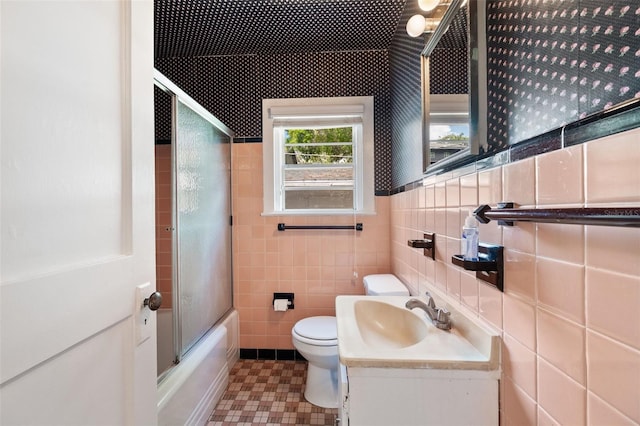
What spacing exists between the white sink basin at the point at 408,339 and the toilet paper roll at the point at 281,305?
0.97m

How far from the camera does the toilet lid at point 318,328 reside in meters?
1.72

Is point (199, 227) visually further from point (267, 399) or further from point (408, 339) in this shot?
point (408, 339)

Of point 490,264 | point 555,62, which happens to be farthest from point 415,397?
point 555,62

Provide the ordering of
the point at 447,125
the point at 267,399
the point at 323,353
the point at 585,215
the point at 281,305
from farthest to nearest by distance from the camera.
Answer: the point at 281,305
the point at 267,399
the point at 323,353
the point at 447,125
the point at 585,215

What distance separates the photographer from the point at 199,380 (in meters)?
1.56

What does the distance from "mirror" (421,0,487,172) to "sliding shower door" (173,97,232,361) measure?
1329mm

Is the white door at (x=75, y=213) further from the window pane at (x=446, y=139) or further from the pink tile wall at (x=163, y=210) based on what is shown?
the pink tile wall at (x=163, y=210)

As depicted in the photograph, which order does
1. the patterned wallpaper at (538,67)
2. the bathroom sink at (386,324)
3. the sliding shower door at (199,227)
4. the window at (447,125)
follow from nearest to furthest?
the patterned wallpaper at (538,67)
the window at (447,125)
the bathroom sink at (386,324)
the sliding shower door at (199,227)

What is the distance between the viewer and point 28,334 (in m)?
0.47

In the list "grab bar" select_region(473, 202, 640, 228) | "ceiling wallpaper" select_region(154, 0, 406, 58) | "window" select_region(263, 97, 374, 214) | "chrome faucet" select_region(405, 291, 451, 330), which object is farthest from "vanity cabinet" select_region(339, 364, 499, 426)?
"ceiling wallpaper" select_region(154, 0, 406, 58)

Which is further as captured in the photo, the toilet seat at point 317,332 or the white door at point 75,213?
the toilet seat at point 317,332

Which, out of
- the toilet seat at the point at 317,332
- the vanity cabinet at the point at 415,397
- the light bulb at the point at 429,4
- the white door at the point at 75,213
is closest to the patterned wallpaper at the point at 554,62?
the light bulb at the point at 429,4

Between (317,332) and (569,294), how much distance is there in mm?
1442

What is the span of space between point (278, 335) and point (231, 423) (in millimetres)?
727
